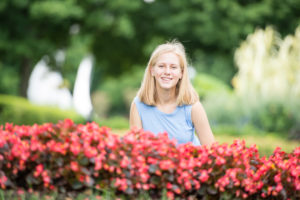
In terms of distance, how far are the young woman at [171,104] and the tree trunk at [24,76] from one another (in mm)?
14554

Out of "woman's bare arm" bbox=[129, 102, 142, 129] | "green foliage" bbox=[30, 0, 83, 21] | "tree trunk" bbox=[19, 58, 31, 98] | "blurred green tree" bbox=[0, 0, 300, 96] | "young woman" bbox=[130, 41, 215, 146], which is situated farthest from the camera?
"tree trunk" bbox=[19, 58, 31, 98]

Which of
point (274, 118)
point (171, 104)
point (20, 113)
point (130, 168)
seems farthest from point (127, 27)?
point (130, 168)

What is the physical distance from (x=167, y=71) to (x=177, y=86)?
0.97ft

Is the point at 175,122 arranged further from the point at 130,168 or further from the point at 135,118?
the point at 130,168

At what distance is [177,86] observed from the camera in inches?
165

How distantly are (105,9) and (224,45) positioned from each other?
18.9 ft

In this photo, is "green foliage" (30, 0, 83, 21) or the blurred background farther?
"green foliage" (30, 0, 83, 21)

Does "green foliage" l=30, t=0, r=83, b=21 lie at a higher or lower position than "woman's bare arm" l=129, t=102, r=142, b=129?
higher

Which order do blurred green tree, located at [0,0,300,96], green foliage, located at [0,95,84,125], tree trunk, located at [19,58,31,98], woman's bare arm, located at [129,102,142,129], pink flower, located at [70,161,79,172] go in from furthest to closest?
1. tree trunk, located at [19,58,31,98]
2. blurred green tree, located at [0,0,300,96]
3. green foliage, located at [0,95,84,125]
4. woman's bare arm, located at [129,102,142,129]
5. pink flower, located at [70,161,79,172]

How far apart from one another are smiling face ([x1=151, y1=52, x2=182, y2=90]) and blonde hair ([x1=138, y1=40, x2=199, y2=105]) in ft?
0.14

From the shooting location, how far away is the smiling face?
3953 mm

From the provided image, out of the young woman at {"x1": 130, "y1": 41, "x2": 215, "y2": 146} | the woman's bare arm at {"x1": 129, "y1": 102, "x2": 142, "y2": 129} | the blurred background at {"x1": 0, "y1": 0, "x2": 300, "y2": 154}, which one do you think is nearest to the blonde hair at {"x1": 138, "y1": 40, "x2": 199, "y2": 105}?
the young woman at {"x1": 130, "y1": 41, "x2": 215, "y2": 146}

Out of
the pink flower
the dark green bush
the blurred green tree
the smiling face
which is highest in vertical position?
the blurred green tree

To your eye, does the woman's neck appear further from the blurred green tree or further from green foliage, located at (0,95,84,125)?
the blurred green tree
